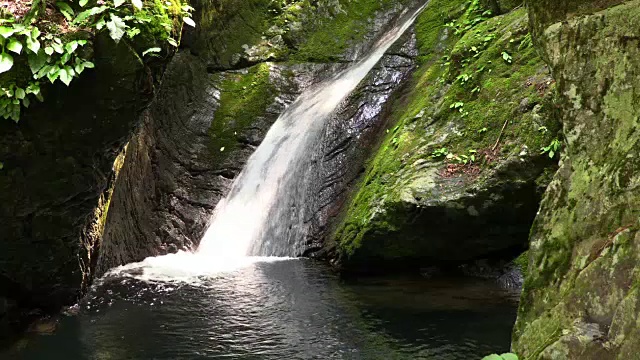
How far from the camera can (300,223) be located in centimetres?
955

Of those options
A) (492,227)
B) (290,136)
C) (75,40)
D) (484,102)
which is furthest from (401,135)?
(75,40)

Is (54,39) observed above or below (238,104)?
below

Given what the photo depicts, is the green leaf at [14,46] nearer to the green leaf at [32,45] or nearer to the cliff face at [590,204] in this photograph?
the green leaf at [32,45]

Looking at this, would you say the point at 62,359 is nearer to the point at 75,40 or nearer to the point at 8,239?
the point at 8,239

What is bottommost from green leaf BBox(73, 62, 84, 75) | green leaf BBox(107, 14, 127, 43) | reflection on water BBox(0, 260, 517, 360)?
reflection on water BBox(0, 260, 517, 360)

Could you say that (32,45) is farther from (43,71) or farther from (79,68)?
(79,68)

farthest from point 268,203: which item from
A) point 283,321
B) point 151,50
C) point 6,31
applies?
point 6,31

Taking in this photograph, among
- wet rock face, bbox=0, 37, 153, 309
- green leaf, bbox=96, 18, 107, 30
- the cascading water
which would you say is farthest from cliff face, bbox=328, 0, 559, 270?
green leaf, bbox=96, 18, 107, 30

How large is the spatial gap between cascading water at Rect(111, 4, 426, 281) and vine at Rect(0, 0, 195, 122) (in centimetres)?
391

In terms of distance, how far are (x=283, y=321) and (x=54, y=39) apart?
142 inches

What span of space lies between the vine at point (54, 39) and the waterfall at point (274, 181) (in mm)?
5450

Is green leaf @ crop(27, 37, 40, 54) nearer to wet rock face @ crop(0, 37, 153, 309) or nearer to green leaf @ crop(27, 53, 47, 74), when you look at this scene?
green leaf @ crop(27, 53, 47, 74)

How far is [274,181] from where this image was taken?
1061 cm

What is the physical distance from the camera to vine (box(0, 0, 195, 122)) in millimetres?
4363
